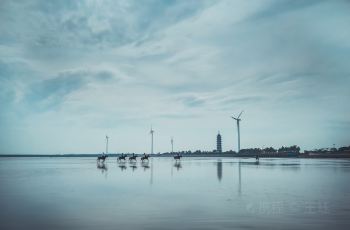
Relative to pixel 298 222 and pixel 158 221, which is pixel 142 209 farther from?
pixel 298 222

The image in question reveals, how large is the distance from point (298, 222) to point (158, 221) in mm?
4799

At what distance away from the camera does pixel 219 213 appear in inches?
505

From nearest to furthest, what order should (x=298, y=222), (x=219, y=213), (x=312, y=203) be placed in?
1. (x=298, y=222)
2. (x=219, y=213)
3. (x=312, y=203)

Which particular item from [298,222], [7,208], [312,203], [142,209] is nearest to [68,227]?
[142,209]

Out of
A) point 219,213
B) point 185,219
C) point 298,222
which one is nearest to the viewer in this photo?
point 298,222

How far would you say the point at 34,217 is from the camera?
1224cm

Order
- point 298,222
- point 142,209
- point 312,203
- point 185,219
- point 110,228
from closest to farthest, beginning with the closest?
point 110,228, point 298,222, point 185,219, point 142,209, point 312,203

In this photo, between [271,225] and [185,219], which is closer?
[271,225]

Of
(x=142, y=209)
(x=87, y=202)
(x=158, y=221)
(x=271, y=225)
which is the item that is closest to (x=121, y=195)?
(x=87, y=202)

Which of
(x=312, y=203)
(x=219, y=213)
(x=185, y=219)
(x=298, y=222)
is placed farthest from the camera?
(x=312, y=203)

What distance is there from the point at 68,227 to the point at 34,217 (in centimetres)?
239

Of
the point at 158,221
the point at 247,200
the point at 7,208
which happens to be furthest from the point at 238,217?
the point at 7,208

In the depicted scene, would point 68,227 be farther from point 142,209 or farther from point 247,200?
point 247,200

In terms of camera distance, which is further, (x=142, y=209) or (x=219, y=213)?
(x=142, y=209)
